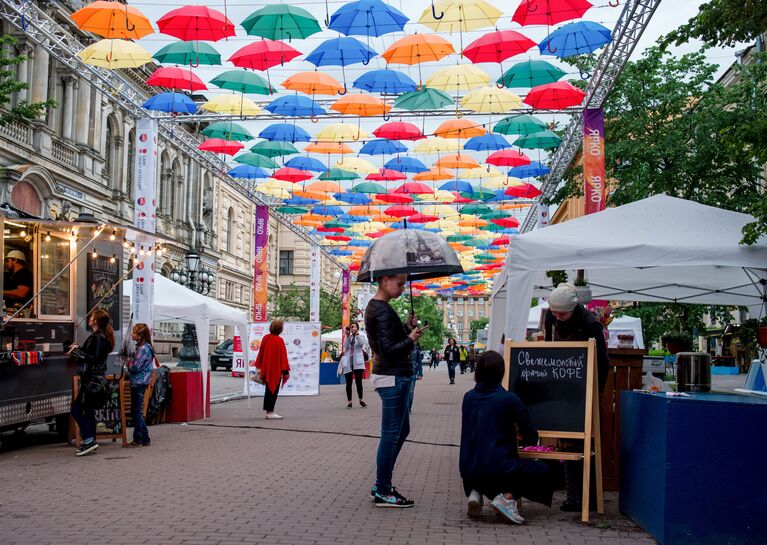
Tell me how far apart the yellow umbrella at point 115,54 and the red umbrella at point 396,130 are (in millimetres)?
6885

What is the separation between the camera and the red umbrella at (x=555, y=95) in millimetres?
19625

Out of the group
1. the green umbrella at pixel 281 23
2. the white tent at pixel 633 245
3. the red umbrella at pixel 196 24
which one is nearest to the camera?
the white tent at pixel 633 245

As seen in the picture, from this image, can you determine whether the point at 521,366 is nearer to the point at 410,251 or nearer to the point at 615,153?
the point at 410,251

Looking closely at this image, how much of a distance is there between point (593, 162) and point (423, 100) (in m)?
4.20

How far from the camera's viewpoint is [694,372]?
7.42 metres

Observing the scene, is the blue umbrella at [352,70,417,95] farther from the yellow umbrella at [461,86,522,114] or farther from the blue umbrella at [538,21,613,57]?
the blue umbrella at [538,21,613,57]

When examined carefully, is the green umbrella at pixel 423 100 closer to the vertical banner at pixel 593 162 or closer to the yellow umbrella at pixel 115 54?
the vertical banner at pixel 593 162

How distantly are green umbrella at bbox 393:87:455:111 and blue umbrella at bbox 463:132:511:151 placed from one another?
13.2ft

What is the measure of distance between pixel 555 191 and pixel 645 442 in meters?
23.6

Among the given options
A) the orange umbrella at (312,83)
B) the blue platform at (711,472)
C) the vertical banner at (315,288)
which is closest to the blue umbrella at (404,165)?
the orange umbrella at (312,83)

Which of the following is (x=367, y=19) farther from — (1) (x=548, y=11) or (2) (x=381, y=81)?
(2) (x=381, y=81)

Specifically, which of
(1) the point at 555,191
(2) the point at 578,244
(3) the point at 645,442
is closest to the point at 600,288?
(2) the point at 578,244

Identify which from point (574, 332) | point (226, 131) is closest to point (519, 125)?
point (226, 131)

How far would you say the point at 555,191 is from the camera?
29.5 meters
